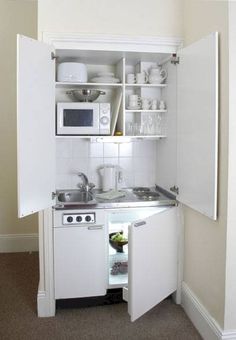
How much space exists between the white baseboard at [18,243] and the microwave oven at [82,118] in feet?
5.53

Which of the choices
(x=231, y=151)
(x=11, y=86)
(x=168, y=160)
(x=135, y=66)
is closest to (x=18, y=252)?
(x=11, y=86)

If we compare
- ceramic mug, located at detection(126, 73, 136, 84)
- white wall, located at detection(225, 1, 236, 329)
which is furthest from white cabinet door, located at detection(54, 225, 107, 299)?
ceramic mug, located at detection(126, 73, 136, 84)

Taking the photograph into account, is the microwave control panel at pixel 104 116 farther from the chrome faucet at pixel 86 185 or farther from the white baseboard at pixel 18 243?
the white baseboard at pixel 18 243

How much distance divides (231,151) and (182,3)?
4.42 ft

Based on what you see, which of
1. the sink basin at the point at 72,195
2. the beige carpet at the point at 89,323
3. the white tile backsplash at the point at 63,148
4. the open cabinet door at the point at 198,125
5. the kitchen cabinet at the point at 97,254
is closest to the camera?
the open cabinet door at the point at 198,125

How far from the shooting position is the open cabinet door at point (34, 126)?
2023mm

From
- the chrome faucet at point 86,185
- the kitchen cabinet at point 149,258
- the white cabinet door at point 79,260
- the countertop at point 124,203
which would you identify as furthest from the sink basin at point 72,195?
the white cabinet door at point 79,260

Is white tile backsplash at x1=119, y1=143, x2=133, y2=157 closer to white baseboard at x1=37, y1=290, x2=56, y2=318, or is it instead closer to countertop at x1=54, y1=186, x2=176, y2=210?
countertop at x1=54, y1=186, x2=176, y2=210

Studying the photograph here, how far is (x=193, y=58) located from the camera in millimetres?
2221

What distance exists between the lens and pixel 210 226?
2.14 metres

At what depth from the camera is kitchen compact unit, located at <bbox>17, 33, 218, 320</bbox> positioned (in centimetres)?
206

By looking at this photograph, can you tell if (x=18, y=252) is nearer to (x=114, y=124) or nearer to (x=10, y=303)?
(x=10, y=303)

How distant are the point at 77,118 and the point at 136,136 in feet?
1.59

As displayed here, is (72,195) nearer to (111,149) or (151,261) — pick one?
(111,149)
